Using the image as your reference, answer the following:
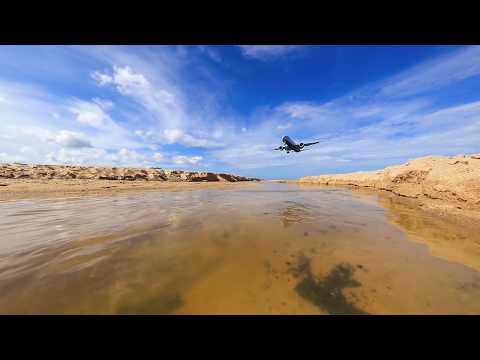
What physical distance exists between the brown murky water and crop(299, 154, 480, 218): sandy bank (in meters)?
2.76

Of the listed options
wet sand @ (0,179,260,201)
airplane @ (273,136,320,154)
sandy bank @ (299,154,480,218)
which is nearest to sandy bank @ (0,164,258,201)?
wet sand @ (0,179,260,201)

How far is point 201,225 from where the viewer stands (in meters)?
4.78

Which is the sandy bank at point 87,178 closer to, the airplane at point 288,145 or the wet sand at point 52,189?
the wet sand at point 52,189

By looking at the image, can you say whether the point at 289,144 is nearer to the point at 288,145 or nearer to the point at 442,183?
the point at 288,145

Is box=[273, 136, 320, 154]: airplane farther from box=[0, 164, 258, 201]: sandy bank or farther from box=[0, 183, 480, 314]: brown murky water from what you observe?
box=[0, 183, 480, 314]: brown murky water

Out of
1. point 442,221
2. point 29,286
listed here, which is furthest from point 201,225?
point 442,221

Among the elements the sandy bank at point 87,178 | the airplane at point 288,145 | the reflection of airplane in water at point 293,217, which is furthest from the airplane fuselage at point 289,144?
the reflection of airplane in water at point 293,217

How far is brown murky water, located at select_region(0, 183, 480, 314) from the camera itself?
6.38 feet

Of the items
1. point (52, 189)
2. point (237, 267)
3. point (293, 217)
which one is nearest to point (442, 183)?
point (293, 217)

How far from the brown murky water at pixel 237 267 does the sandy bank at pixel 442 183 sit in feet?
9.04

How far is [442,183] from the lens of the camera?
7746 mm
